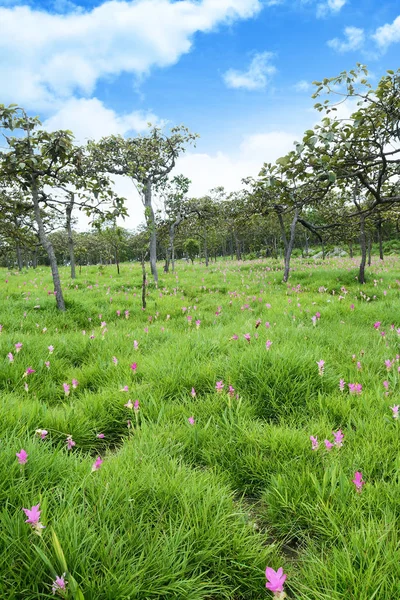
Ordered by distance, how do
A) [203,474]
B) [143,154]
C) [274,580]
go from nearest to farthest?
[274,580] → [203,474] → [143,154]

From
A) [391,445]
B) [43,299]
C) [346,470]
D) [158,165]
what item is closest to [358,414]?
[391,445]

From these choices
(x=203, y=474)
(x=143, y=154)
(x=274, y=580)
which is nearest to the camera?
(x=274, y=580)

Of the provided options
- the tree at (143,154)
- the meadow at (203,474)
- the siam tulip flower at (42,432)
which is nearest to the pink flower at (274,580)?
A: the meadow at (203,474)

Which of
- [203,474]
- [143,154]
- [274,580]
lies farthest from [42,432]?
[143,154]

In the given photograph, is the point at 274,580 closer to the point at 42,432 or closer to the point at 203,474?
the point at 203,474

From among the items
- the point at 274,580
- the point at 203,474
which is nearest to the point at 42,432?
the point at 203,474

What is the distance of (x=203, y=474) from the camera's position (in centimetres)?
228

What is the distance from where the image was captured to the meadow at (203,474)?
151 cm

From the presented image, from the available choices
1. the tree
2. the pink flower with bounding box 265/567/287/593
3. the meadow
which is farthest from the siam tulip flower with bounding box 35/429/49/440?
the tree

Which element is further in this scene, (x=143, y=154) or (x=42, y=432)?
(x=143, y=154)

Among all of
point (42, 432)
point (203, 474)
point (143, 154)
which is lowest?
point (203, 474)

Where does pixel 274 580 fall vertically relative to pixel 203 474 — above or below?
above

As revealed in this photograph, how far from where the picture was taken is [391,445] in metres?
2.46

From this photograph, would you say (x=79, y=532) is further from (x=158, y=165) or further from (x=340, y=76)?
(x=158, y=165)
